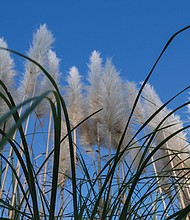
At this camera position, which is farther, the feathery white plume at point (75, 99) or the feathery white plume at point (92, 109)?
the feathery white plume at point (75, 99)

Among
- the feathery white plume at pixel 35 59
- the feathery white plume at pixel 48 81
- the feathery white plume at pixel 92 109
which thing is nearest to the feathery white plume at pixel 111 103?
the feathery white plume at pixel 92 109

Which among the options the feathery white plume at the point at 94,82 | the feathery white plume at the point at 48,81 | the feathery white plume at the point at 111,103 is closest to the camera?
the feathery white plume at the point at 111,103

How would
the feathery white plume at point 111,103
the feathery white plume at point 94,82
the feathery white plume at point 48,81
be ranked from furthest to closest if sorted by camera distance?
the feathery white plume at point 94,82
the feathery white plume at point 48,81
the feathery white plume at point 111,103

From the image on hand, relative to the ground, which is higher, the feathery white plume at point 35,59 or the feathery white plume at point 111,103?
the feathery white plume at point 35,59

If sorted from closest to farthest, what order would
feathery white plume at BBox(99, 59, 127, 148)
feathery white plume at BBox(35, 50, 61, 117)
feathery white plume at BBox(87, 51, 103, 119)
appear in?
feathery white plume at BBox(99, 59, 127, 148) < feathery white plume at BBox(35, 50, 61, 117) < feathery white plume at BBox(87, 51, 103, 119)

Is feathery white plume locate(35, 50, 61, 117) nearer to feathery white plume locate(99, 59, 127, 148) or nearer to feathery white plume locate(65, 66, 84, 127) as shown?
feathery white plume locate(65, 66, 84, 127)

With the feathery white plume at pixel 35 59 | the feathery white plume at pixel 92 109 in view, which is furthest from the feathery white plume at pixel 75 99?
the feathery white plume at pixel 35 59

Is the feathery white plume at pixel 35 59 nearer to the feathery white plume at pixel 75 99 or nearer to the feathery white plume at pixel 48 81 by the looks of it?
the feathery white plume at pixel 48 81

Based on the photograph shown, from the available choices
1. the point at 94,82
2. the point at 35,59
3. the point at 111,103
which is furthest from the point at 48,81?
the point at 111,103

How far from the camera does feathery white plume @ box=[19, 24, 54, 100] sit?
3363mm

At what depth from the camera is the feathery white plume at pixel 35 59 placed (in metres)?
3.36

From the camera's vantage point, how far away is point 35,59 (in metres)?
3.37

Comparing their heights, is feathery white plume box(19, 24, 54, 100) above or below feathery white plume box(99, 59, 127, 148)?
above

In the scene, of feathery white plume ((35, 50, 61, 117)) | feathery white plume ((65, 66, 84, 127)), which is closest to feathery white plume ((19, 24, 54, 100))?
feathery white plume ((35, 50, 61, 117))
